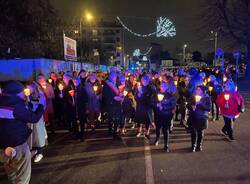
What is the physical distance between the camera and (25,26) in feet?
106

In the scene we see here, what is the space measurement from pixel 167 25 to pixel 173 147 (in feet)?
32.9

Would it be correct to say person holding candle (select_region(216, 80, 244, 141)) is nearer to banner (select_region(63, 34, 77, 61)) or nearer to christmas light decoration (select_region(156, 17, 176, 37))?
christmas light decoration (select_region(156, 17, 176, 37))

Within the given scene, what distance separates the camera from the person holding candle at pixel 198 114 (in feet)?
24.4

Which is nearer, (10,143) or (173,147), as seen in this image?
(10,143)

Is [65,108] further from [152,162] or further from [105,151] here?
[152,162]

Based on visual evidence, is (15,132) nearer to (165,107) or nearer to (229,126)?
(165,107)

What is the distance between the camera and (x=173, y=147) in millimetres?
7887

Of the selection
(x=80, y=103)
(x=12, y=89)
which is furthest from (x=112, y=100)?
(x=12, y=89)

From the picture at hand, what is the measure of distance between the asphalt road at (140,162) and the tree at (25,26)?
2385cm

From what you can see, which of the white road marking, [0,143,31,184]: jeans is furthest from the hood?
the white road marking

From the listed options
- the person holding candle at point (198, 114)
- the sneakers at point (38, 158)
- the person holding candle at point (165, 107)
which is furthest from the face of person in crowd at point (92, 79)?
the person holding candle at point (198, 114)

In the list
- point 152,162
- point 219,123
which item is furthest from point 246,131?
point 152,162

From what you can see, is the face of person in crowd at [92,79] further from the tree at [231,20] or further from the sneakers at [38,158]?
the tree at [231,20]

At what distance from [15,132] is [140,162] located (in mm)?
3413
